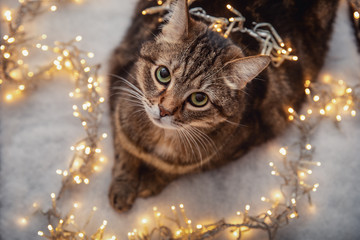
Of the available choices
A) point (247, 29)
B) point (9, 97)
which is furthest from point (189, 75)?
point (9, 97)

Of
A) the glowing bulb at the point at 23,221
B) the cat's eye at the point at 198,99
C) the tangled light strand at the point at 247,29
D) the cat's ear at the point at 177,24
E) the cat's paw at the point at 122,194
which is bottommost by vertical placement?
the glowing bulb at the point at 23,221

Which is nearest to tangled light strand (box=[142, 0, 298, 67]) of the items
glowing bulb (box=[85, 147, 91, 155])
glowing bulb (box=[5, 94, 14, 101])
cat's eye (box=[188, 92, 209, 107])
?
cat's eye (box=[188, 92, 209, 107])

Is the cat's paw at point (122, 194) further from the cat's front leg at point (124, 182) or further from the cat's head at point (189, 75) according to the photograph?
the cat's head at point (189, 75)

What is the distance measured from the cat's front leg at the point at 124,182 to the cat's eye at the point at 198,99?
434mm

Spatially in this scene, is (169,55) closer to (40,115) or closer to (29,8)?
(40,115)

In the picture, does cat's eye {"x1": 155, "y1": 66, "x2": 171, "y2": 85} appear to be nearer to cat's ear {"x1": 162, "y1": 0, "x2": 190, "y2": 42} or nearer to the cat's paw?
cat's ear {"x1": 162, "y1": 0, "x2": 190, "y2": 42}

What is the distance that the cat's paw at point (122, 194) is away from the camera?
56.6 inches

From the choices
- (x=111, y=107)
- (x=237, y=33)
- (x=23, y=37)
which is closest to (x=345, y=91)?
(x=237, y=33)

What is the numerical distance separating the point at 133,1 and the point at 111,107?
60cm

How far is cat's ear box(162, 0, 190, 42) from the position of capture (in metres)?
1.08

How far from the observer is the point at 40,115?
5.27 feet

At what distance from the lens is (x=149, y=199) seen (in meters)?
1.49

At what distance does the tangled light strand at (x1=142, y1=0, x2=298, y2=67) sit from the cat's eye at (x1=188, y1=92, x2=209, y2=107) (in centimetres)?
30

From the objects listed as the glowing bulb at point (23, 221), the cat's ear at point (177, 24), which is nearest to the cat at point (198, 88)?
the cat's ear at point (177, 24)
